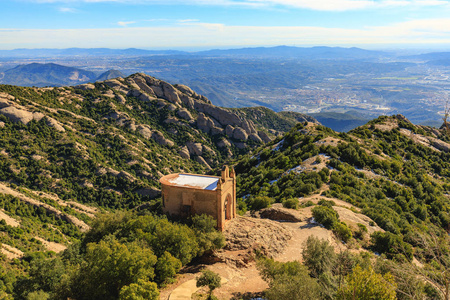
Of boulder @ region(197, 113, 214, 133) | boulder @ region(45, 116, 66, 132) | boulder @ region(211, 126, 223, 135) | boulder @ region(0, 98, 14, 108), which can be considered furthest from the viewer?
boulder @ region(211, 126, 223, 135)

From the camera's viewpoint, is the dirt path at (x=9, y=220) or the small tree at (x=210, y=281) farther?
the dirt path at (x=9, y=220)

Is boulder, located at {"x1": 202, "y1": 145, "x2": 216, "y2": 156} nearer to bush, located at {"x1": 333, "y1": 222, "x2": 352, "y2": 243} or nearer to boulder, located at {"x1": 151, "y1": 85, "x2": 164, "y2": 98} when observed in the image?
boulder, located at {"x1": 151, "y1": 85, "x2": 164, "y2": 98}

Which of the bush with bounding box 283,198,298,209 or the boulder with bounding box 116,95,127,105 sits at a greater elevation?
the boulder with bounding box 116,95,127,105

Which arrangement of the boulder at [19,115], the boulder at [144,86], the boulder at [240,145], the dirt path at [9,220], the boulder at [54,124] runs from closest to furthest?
1. the dirt path at [9,220]
2. the boulder at [19,115]
3. the boulder at [54,124]
4. the boulder at [240,145]
5. the boulder at [144,86]

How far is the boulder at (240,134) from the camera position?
10839cm

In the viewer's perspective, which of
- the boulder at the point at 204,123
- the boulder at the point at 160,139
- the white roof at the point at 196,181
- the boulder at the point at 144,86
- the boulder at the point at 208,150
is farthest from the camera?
the boulder at the point at 144,86

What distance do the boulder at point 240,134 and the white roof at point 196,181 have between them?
76.9 metres

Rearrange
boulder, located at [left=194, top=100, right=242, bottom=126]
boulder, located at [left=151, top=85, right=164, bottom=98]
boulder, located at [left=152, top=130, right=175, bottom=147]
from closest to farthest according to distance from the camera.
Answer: boulder, located at [left=152, top=130, right=175, bottom=147], boulder, located at [left=194, top=100, right=242, bottom=126], boulder, located at [left=151, top=85, right=164, bottom=98]

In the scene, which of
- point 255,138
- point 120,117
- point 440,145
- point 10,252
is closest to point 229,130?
point 255,138

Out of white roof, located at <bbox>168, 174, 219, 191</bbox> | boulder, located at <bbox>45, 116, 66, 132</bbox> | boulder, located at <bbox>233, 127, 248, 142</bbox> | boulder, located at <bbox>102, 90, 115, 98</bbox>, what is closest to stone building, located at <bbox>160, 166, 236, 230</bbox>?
white roof, located at <bbox>168, 174, 219, 191</bbox>

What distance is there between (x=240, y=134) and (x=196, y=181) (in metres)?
79.0

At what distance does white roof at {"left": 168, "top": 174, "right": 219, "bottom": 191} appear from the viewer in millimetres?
29203

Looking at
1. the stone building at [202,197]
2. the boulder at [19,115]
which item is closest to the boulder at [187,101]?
the boulder at [19,115]

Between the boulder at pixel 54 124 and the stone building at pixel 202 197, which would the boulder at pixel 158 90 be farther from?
the stone building at pixel 202 197
